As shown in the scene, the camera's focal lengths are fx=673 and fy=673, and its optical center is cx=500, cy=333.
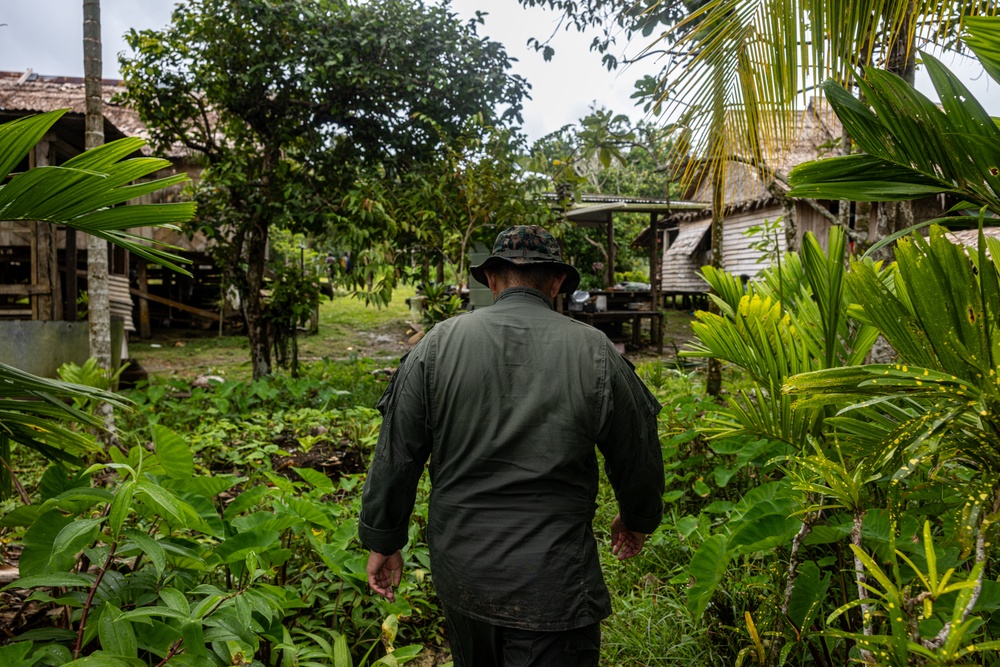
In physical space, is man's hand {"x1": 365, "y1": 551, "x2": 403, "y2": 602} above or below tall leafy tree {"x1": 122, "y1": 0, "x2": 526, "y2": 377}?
below

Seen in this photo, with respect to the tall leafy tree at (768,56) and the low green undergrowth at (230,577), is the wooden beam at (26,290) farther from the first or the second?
the tall leafy tree at (768,56)

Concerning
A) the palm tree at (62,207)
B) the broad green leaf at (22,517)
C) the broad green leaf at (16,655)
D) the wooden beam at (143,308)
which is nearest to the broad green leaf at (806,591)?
the broad green leaf at (16,655)

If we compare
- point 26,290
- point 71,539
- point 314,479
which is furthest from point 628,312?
point 71,539

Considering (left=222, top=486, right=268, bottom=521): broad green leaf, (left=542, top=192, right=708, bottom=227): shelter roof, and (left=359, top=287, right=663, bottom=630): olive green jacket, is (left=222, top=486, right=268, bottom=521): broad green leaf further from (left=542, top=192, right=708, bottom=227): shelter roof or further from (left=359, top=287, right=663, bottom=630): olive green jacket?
(left=542, top=192, right=708, bottom=227): shelter roof

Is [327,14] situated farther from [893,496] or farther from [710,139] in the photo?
[893,496]

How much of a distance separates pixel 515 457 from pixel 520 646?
0.52 meters

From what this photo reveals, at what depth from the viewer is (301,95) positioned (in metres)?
7.63

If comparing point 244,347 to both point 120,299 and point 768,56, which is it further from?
point 768,56

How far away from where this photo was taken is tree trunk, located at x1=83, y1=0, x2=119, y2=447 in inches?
199

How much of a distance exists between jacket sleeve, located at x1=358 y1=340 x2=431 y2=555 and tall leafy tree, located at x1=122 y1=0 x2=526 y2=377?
5.69 meters

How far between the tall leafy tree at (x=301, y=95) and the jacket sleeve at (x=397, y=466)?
18.7ft

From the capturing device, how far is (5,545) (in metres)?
3.05

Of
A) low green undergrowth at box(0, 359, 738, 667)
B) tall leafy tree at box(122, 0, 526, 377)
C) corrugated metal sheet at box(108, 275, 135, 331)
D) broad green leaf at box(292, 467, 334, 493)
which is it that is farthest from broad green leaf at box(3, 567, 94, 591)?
corrugated metal sheet at box(108, 275, 135, 331)

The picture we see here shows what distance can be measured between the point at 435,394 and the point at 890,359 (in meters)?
2.42
